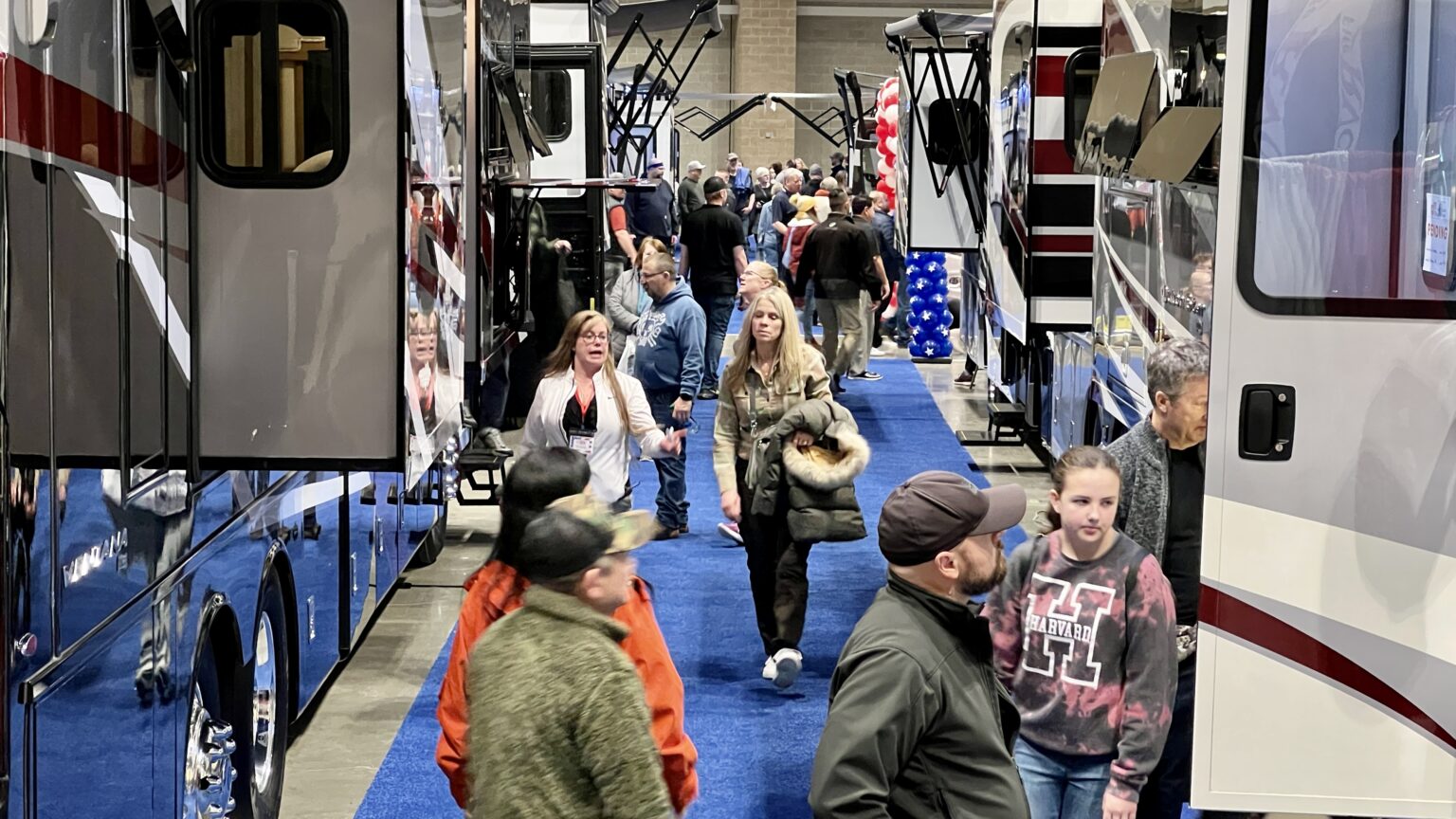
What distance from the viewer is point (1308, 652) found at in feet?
13.9

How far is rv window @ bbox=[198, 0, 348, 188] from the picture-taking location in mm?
4258

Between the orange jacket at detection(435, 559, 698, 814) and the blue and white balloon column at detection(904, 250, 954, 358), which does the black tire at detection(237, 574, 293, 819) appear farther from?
the blue and white balloon column at detection(904, 250, 954, 358)

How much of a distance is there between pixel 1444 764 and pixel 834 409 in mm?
2857

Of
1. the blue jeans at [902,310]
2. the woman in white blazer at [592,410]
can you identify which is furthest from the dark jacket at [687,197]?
the woman in white blazer at [592,410]

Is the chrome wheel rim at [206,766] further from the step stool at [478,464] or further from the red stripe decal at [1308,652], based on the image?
the step stool at [478,464]

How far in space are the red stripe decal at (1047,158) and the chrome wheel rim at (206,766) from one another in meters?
6.25

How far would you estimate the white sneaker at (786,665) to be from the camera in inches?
267

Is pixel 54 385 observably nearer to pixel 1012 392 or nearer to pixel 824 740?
pixel 824 740

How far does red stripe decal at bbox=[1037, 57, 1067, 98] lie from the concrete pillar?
26935mm

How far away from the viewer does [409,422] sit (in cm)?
477

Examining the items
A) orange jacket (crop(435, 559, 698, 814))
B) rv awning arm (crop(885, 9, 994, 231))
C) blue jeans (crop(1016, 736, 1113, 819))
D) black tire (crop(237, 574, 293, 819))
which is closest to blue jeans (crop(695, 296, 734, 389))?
rv awning arm (crop(885, 9, 994, 231))

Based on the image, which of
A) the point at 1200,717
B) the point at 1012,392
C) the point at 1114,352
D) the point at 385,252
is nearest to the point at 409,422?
the point at 385,252

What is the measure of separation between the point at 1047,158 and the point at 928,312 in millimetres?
8162

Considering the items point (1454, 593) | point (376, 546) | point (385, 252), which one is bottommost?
point (376, 546)
